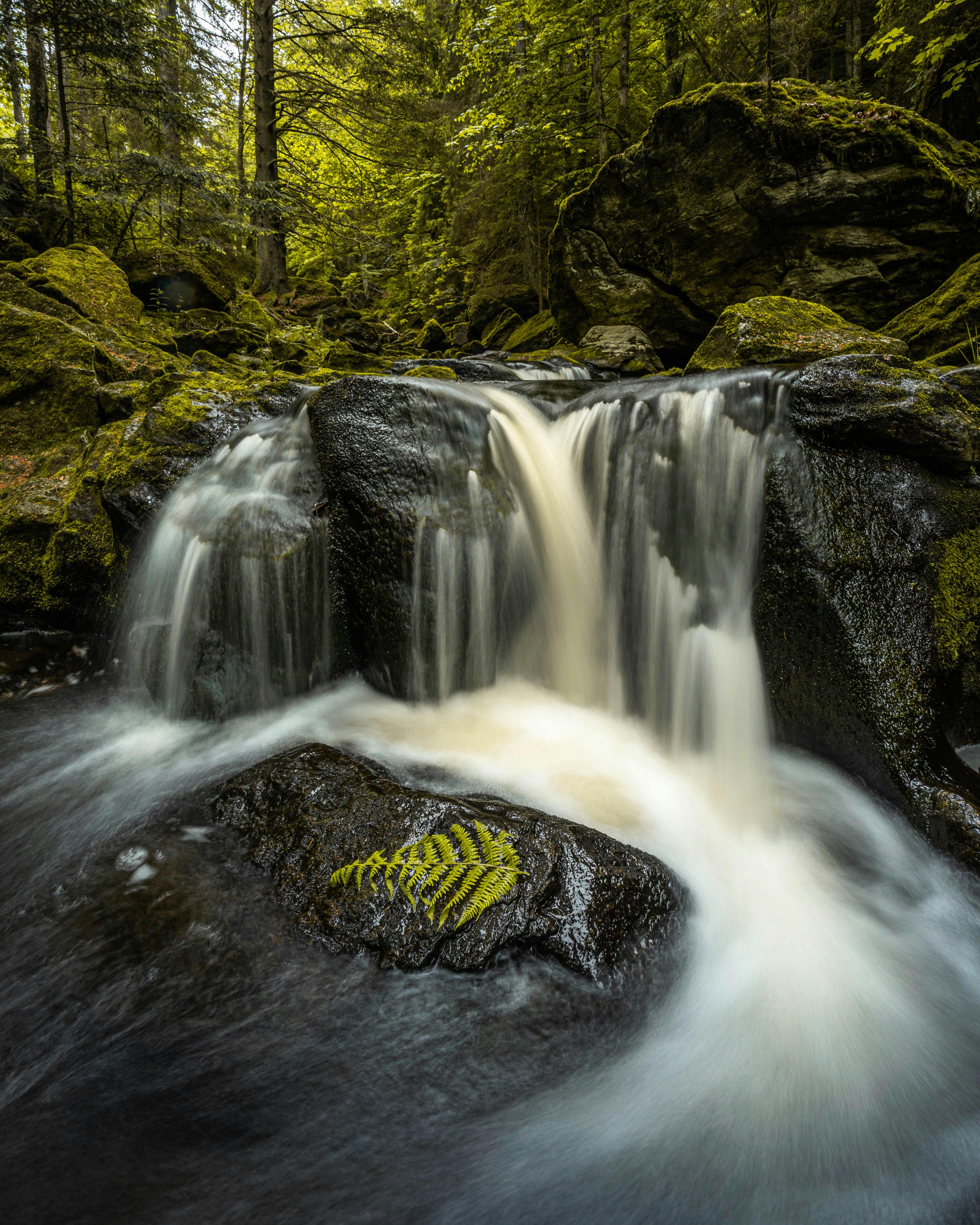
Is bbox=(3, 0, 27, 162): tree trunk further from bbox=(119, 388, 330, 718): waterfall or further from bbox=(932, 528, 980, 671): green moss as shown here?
bbox=(932, 528, 980, 671): green moss

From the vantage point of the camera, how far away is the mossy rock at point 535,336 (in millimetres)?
11852

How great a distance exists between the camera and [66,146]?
8.92 meters

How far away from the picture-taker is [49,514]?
504 centimetres

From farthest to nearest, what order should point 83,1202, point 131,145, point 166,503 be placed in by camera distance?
1. point 131,145
2. point 166,503
3. point 83,1202

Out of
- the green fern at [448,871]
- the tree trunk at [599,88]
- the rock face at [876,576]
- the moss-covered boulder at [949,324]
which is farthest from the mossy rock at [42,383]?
the tree trunk at [599,88]

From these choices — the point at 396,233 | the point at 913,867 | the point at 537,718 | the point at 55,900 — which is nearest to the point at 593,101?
the point at 396,233

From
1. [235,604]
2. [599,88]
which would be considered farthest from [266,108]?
[235,604]

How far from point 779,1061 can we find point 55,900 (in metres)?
2.87

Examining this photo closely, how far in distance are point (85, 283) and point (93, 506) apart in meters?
5.00

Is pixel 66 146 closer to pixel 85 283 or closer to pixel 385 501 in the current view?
pixel 85 283

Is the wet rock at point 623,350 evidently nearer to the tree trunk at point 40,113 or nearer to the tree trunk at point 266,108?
the tree trunk at point 266,108

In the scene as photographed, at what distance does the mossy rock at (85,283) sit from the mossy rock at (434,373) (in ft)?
12.9

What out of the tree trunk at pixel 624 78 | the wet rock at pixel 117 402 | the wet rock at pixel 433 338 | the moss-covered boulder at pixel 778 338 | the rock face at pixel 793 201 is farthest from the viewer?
the wet rock at pixel 433 338

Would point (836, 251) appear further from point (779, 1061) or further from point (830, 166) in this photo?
point (779, 1061)
